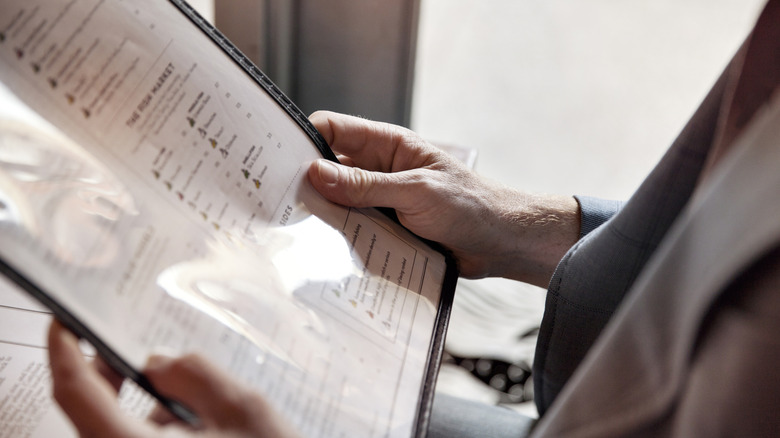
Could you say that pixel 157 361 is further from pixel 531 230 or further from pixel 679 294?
pixel 531 230

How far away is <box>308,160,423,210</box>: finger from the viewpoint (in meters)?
0.60

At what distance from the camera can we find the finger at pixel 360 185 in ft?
1.98

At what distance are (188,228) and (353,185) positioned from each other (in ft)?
0.65

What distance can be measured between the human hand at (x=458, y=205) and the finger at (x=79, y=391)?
323 millimetres

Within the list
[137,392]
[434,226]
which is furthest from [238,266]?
[434,226]

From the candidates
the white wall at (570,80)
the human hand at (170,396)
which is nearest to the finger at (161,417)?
the human hand at (170,396)

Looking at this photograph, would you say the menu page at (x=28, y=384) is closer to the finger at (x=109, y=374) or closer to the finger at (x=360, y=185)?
the finger at (x=109, y=374)

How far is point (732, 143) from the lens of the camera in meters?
0.35

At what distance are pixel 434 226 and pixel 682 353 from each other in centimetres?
40

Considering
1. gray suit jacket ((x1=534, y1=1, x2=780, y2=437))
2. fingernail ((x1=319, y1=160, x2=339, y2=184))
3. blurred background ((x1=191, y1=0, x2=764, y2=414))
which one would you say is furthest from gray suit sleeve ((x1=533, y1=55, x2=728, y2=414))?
blurred background ((x1=191, y1=0, x2=764, y2=414))

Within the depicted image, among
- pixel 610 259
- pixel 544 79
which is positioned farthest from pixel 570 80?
pixel 610 259

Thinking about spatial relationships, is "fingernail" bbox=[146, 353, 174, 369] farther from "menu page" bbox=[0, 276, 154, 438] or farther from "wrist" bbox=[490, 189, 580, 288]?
"wrist" bbox=[490, 189, 580, 288]

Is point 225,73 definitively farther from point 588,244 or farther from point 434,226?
point 588,244

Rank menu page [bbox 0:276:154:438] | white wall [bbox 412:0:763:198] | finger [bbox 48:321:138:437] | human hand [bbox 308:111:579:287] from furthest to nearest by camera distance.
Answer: white wall [bbox 412:0:763:198] → human hand [bbox 308:111:579:287] → menu page [bbox 0:276:154:438] → finger [bbox 48:321:138:437]
